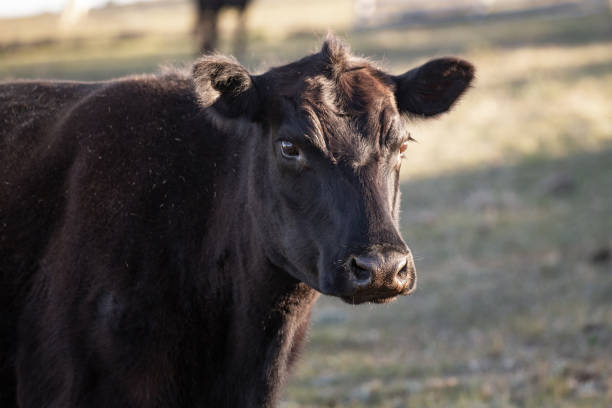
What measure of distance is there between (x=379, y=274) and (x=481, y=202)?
12.1 meters

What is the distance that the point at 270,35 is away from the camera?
35156mm

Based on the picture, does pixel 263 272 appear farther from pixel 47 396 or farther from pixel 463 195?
pixel 463 195

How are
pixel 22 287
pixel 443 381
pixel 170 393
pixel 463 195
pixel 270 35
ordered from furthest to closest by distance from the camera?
pixel 270 35, pixel 463 195, pixel 443 381, pixel 22 287, pixel 170 393

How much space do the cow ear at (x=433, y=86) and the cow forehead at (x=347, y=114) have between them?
35cm

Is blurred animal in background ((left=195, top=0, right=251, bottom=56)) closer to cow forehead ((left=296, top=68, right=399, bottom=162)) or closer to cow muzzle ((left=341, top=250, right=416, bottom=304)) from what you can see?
cow forehead ((left=296, top=68, right=399, bottom=162))

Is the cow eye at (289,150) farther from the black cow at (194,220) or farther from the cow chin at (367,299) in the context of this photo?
the cow chin at (367,299)

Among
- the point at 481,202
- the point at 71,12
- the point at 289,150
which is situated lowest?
the point at 71,12

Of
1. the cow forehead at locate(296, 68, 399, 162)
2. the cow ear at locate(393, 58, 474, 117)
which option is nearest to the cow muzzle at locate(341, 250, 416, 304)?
the cow forehead at locate(296, 68, 399, 162)

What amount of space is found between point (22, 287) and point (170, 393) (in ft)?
3.88

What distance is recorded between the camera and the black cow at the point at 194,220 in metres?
4.65

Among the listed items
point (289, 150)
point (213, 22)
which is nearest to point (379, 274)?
point (289, 150)

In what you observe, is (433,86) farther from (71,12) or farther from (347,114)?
(71,12)

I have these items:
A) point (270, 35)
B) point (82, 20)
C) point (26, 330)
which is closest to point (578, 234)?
point (26, 330)

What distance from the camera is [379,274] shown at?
13.3 feet
